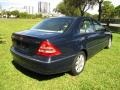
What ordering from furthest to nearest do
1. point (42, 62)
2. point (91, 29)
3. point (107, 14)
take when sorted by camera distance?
1. point (107, 14)
2. point (91, 29)
3. point (42, 62)

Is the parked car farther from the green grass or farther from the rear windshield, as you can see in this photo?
the green grass

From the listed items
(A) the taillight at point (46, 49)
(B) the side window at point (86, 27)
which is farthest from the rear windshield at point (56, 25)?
(A) the taillight at point (46, 49)

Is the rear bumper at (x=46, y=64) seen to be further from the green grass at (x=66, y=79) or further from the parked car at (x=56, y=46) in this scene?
the green grass at (x=66, y=79)

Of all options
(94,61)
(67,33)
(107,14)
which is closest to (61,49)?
(67,33)

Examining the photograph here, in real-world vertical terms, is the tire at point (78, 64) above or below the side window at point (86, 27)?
below

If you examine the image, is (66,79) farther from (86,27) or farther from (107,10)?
(107,10)

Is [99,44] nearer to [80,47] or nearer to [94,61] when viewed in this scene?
[94,61]

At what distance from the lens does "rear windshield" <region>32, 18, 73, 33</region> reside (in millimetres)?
5174

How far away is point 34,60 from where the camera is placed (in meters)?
4.48

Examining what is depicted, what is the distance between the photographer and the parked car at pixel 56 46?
4.41m

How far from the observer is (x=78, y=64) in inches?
210

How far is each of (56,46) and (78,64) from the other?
115cm

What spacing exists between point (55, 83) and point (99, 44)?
8.83ft

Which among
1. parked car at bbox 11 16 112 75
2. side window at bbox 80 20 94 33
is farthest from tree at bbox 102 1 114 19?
parked car at bbox 11 16 112 75
